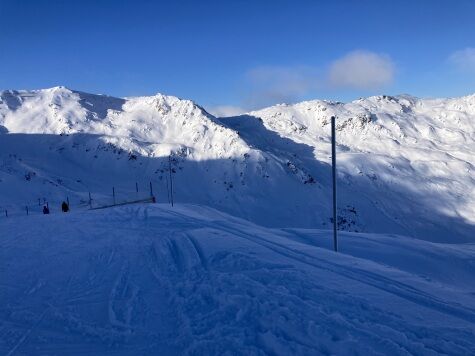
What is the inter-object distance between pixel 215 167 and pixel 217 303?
69.1m

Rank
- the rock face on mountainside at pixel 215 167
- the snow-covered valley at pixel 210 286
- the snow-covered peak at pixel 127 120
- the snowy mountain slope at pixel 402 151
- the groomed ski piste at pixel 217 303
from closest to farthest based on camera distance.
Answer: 1. the groomed ski piste at pixel 217 303
2. the snow-covered valley at pixel 210 286
3. the rock face on mountainside at pixel 215 167
4. the snow-covered peak at pixel 127 120
5. the snowy mountain slope at pixel 402 151

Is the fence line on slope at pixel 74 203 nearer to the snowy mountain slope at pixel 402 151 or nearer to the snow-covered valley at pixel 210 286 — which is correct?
the snow-covered valley at pixel 210 286

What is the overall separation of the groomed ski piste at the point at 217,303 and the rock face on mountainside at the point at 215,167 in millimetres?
37516

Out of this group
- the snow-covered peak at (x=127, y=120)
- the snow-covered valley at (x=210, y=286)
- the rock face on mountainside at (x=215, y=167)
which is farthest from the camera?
the snow-covered peak at (x=127, y=120)

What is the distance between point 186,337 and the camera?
19.7ft

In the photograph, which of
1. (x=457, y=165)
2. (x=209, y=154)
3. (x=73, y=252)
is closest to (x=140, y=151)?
(x=209, y=154)

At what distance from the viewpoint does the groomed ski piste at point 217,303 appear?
5.75 m

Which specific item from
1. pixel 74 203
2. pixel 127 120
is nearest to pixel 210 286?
pixel 74 203

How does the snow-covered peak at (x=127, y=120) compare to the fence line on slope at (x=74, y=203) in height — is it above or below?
above

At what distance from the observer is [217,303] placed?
715cm

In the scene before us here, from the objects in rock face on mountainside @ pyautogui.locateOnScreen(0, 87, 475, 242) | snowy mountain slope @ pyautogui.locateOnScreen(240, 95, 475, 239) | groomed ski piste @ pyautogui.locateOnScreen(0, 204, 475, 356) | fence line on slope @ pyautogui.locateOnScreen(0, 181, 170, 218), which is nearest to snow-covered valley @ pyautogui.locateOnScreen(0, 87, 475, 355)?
groomed ski piste @ pyautogui.locateOnScreen(0, 204, 475, 356)

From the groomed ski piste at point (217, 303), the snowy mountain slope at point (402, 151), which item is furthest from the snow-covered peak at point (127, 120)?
the groomed ski piste at point (217, 303)

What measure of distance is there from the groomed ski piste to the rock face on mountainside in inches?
1477

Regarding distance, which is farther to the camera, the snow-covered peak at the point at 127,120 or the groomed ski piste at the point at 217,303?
the snow-covered peak at the point at 127,120
